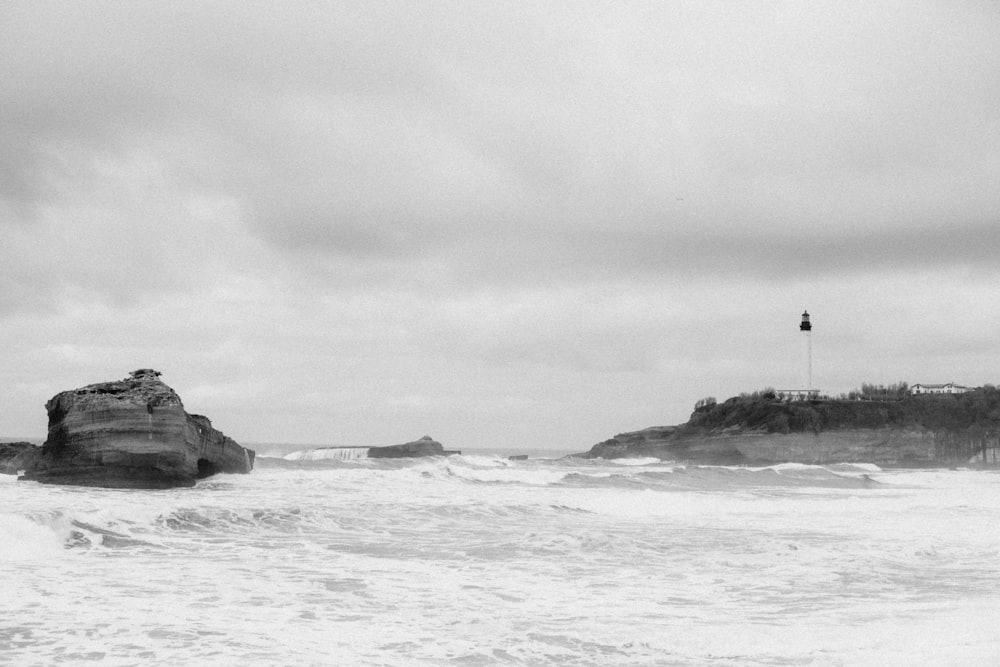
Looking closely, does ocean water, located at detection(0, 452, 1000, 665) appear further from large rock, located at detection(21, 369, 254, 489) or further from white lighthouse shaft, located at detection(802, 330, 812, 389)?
white lighthouse shaft, located at detection(802, 330, 812, 389)

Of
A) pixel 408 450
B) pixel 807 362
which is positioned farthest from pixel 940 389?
pixel 408 450

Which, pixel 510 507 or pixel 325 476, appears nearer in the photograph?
pixel 510 507

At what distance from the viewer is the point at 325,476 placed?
27.3 m

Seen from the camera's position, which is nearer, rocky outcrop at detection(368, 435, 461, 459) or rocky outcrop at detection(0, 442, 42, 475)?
rocky outcrop at detection(0, 442, 42, 475)

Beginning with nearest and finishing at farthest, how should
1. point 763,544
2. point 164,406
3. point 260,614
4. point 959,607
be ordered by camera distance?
point 260,614, point 959,607, point 763,544, point 164,406

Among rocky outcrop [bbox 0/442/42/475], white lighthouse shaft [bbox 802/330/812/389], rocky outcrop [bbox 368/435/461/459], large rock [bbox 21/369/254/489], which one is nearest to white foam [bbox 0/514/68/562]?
large rock [bbox 21/369/254/489]

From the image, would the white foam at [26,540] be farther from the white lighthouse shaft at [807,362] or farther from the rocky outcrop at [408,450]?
the white lighthouse shaft at [807,362]

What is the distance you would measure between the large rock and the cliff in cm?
4500

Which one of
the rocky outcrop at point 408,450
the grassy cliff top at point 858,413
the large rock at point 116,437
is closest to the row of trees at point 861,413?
the grassy cliff top at point 858,413

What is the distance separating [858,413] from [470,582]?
58.0 meters

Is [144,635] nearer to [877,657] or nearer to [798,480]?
[877,657]

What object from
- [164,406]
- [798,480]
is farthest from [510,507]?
[798,480]

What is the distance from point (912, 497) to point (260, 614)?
24042 millimetres

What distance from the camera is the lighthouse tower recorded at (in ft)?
217
